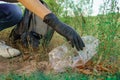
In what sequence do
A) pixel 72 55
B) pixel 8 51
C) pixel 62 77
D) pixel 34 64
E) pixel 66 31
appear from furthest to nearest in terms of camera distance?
1. pixel 8 51
2. pixel 34 64
3. pixel 72 55
4. pixel 66 31
5. pixel 62 77

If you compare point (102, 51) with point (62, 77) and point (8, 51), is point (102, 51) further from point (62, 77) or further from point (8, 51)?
point (8, 51)

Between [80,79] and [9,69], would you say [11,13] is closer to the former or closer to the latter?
[9,69]

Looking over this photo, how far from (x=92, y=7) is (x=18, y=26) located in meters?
0.93

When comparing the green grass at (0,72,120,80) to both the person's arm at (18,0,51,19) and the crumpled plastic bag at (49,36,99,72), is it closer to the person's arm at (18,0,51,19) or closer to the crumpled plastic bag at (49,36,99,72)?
the crumpled plastic bag at (49,36,99,72)

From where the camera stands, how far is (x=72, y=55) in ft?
13.4

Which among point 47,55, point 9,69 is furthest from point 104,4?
point 9,69

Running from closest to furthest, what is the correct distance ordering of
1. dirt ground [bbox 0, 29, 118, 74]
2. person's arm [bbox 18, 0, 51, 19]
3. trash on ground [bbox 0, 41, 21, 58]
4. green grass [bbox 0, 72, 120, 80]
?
green grass [bbox 0, 72, 120, 80], person's arm [bbox 18, 0, 51, 19], dirt ground [bbox 0, 29, 118, 74], trash on ground [bbox 0, 41, 21, 58]

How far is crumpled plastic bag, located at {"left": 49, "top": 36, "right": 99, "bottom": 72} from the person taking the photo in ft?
13.5

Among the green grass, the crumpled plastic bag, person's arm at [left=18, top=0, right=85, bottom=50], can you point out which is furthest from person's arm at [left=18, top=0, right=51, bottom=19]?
the green grass

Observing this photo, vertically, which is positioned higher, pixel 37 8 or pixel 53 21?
pixel 37 8

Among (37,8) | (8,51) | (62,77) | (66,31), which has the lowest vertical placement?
(62,77)

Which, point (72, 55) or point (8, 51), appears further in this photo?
point (8, 51)

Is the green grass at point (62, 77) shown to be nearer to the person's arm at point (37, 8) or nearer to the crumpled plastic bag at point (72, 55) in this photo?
the crumpled plastic bag at point (72, 55)

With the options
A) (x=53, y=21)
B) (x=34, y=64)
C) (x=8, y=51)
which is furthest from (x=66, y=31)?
(x=8, y=51)
